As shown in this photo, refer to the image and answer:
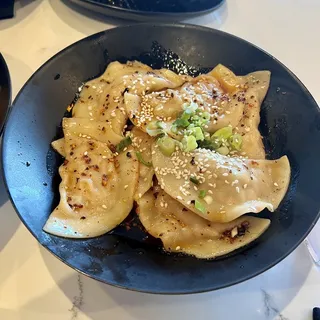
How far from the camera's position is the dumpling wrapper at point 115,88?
180 cm

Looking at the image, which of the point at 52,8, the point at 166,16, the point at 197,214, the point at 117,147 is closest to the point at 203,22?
the point at 166,16

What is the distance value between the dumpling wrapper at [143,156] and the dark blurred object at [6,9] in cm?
107

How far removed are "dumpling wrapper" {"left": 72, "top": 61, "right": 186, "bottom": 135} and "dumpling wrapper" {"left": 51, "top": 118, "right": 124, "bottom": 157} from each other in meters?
0.03

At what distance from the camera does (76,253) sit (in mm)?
1408

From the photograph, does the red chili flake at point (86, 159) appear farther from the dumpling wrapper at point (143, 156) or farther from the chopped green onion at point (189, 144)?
the chopped green onion at point (189, 144)

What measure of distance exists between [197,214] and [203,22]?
1257 mm

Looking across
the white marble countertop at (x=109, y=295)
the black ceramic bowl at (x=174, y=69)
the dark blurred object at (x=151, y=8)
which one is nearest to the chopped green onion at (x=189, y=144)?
the black ceramic bowl at (x=174, y=69)

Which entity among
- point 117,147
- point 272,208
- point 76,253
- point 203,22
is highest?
point 203,22

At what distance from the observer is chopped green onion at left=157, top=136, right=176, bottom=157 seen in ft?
5.32

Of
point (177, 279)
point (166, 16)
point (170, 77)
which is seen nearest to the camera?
point (177, 279)

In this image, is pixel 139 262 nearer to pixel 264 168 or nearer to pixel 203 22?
pixel 264 168

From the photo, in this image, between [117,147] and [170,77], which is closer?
[117,147]

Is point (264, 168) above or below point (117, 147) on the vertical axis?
above

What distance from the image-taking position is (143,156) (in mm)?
1705
